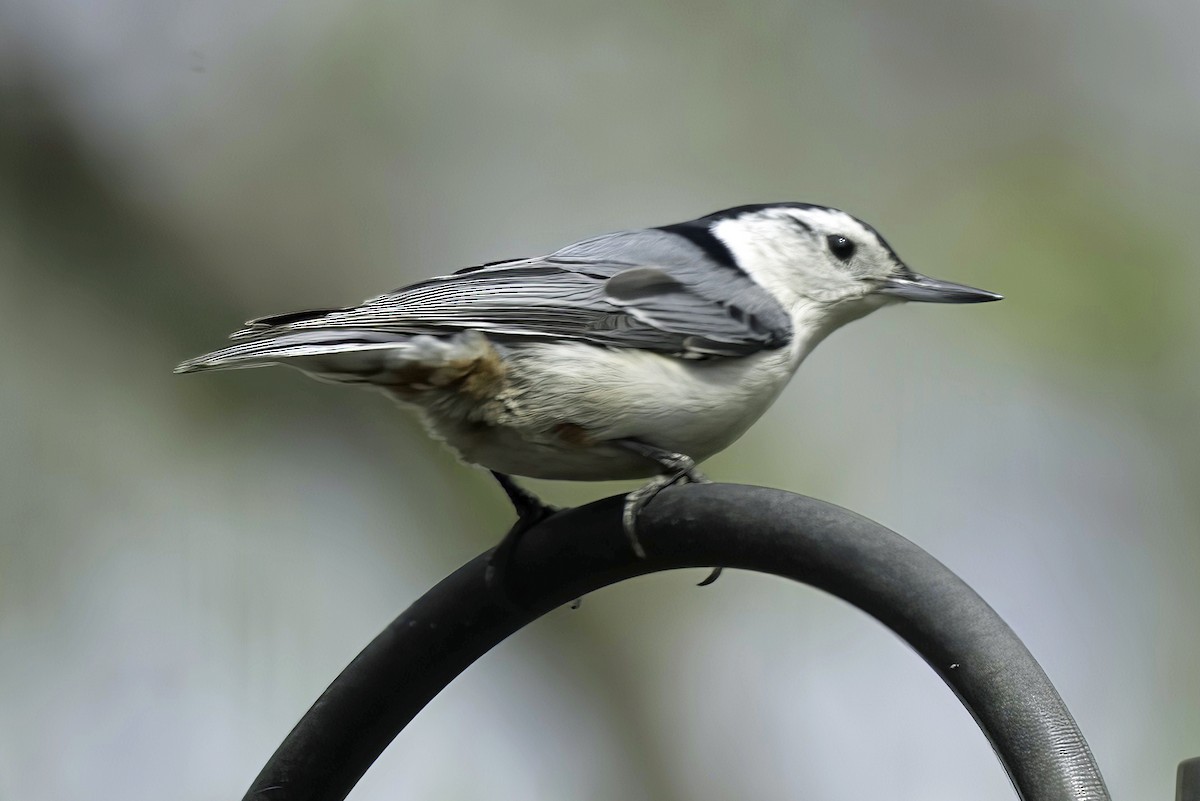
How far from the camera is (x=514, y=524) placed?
60.8 inches

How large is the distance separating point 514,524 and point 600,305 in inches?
13.4

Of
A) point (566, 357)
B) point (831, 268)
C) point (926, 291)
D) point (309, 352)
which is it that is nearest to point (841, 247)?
point (831, 268)

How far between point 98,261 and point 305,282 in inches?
21.7

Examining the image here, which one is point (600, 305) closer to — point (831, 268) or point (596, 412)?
point (596, 412)

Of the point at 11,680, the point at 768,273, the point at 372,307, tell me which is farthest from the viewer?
the point at 11,680

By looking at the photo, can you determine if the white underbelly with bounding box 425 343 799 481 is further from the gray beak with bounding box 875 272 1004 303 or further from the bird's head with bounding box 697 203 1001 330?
the gray beak with bounding box 875 272 1004 303

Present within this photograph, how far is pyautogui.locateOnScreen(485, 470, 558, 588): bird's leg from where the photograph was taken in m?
1.37

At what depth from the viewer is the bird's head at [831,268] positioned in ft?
6.18

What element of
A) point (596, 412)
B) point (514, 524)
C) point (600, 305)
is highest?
point (600, 305)

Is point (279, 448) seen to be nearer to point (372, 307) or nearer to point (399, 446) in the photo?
point (399, 446)

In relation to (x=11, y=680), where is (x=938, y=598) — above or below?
above

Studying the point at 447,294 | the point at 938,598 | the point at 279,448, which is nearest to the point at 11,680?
the point at 279,448

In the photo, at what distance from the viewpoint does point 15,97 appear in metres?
3.46

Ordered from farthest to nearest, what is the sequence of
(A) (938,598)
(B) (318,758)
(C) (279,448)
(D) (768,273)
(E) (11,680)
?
(C) (279,448), (E) (11,680), (D) (768,273), (B) (318,758), (A) (938,598)
